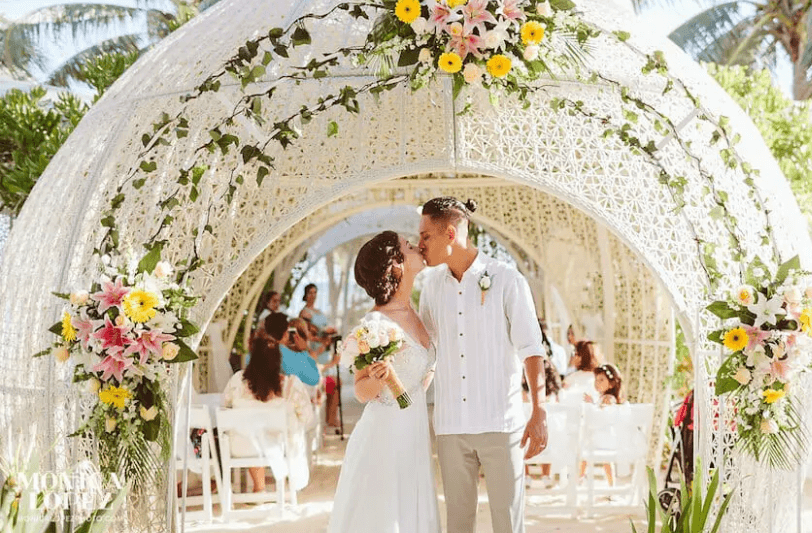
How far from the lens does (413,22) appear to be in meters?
4.04

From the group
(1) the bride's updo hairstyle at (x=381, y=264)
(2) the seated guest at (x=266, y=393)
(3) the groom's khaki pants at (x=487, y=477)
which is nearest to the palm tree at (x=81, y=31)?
(2) the seated guest at (x=266, y=393)

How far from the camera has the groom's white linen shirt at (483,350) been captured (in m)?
3.76

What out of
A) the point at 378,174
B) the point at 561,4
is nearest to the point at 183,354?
the point at 378,174

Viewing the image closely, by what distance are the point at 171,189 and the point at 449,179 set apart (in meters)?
4.42

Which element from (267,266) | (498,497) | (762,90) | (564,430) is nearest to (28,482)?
(498,497)

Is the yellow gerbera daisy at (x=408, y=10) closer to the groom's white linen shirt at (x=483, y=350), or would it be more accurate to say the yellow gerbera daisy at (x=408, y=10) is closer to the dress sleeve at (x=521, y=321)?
the groom's white linen shirt at (x=483, y=350)

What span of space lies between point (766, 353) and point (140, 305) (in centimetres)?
272

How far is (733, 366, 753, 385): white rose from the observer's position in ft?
14.3

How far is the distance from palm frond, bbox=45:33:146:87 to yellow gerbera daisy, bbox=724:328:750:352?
15.8 m

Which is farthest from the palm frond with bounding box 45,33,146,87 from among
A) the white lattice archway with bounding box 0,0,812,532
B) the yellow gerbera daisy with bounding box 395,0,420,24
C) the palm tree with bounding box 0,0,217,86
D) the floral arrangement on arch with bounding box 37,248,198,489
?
the yellow gerbera daisy with bounding box 395,0,420,24

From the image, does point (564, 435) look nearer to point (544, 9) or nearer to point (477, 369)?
point (477, 369)

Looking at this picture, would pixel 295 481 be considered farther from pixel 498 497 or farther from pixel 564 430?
pixel 498 497

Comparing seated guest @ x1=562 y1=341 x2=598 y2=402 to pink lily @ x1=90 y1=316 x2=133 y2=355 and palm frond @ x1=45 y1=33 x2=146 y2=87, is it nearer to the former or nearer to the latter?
pink lily @ x1=90 y1=316 x2=133 y2=355

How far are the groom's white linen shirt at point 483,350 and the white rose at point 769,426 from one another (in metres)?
1.30
